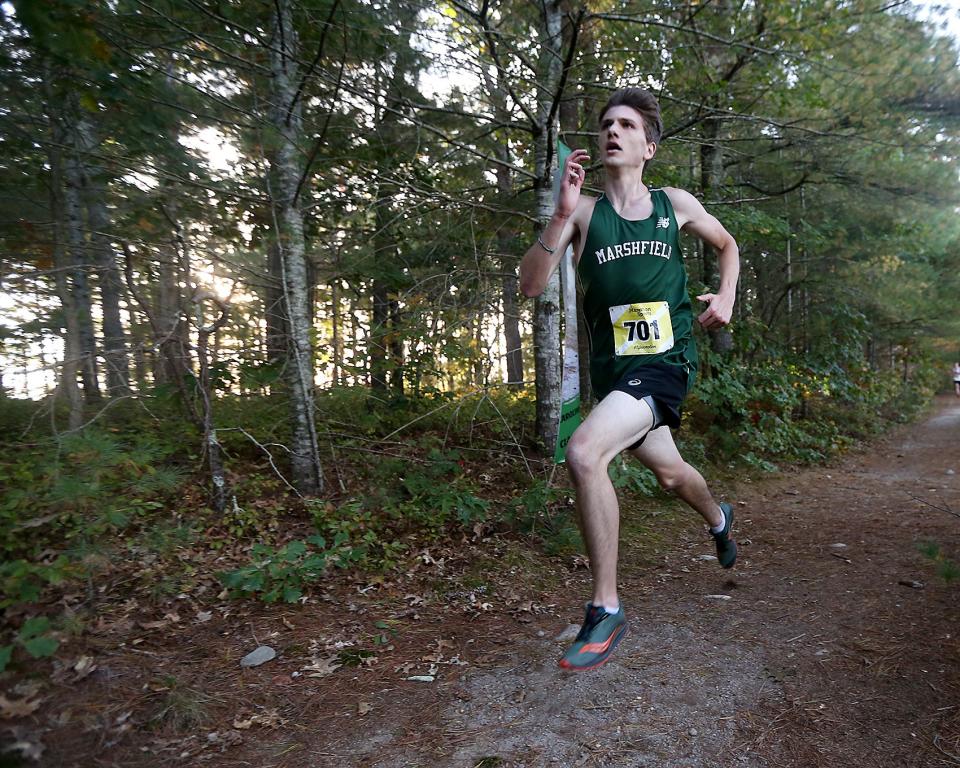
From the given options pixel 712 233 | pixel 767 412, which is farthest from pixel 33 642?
pixel 767 412

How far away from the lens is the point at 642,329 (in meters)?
2.49

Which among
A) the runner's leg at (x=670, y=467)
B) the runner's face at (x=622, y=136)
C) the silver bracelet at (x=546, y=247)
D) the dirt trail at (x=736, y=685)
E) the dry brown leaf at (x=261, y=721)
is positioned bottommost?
the dirt trail at (x=736, y=685)

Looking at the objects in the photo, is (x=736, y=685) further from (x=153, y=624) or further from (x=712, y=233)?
(x=153, y=624)

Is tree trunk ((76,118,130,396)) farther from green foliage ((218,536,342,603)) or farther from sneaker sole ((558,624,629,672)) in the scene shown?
sneaker sole ((558,624,629,672))

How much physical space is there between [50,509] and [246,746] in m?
1.94

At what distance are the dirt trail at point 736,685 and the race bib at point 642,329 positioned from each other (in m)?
1.50

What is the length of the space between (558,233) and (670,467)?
4.02ft

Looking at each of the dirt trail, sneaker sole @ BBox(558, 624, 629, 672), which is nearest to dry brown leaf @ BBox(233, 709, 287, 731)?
the dirt trail

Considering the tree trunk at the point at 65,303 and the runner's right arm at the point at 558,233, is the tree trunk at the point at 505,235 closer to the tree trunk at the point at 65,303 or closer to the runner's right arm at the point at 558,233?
the runner's right arm at the point at 558,233

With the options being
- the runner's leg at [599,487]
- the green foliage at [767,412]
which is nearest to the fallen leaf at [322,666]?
the runner's leg at [599,487]

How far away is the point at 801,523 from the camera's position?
17.1 feet

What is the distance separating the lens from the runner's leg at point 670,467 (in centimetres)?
266

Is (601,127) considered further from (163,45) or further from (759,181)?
(759,181)

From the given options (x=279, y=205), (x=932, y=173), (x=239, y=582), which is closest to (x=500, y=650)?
(x=239, y=582)
